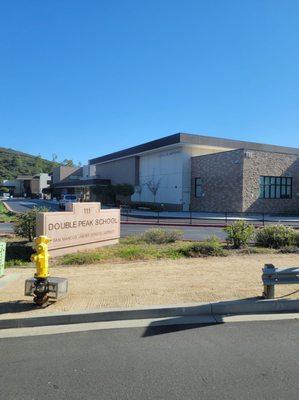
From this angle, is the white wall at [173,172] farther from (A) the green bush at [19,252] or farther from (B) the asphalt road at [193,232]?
(A) the green bush at [19,252]

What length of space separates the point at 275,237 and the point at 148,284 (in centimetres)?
664

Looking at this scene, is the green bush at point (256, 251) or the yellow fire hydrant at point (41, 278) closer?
the yellow fire hydrant at point (41, 278)

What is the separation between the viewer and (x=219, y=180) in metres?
41.2

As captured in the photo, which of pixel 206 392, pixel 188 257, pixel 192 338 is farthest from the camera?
pixel 188 257

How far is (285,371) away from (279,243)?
372 inches

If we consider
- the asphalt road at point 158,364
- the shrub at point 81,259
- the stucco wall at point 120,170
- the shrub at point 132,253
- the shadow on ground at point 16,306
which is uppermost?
the stucco wall at point 120,170

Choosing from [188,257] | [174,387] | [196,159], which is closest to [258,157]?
[196,159]

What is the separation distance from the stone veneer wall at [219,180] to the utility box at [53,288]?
33253mm

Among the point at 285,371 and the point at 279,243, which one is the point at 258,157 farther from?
the point at 285,371

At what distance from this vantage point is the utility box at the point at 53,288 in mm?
6809

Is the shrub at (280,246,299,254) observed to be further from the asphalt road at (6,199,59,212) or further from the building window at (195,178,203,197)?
the building window at (195,178,203,197)

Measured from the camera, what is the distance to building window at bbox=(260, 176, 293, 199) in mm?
40688

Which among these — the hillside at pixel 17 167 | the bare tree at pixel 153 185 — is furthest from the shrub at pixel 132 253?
the hillside at pixel 17 167

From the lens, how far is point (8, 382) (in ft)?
13.7
